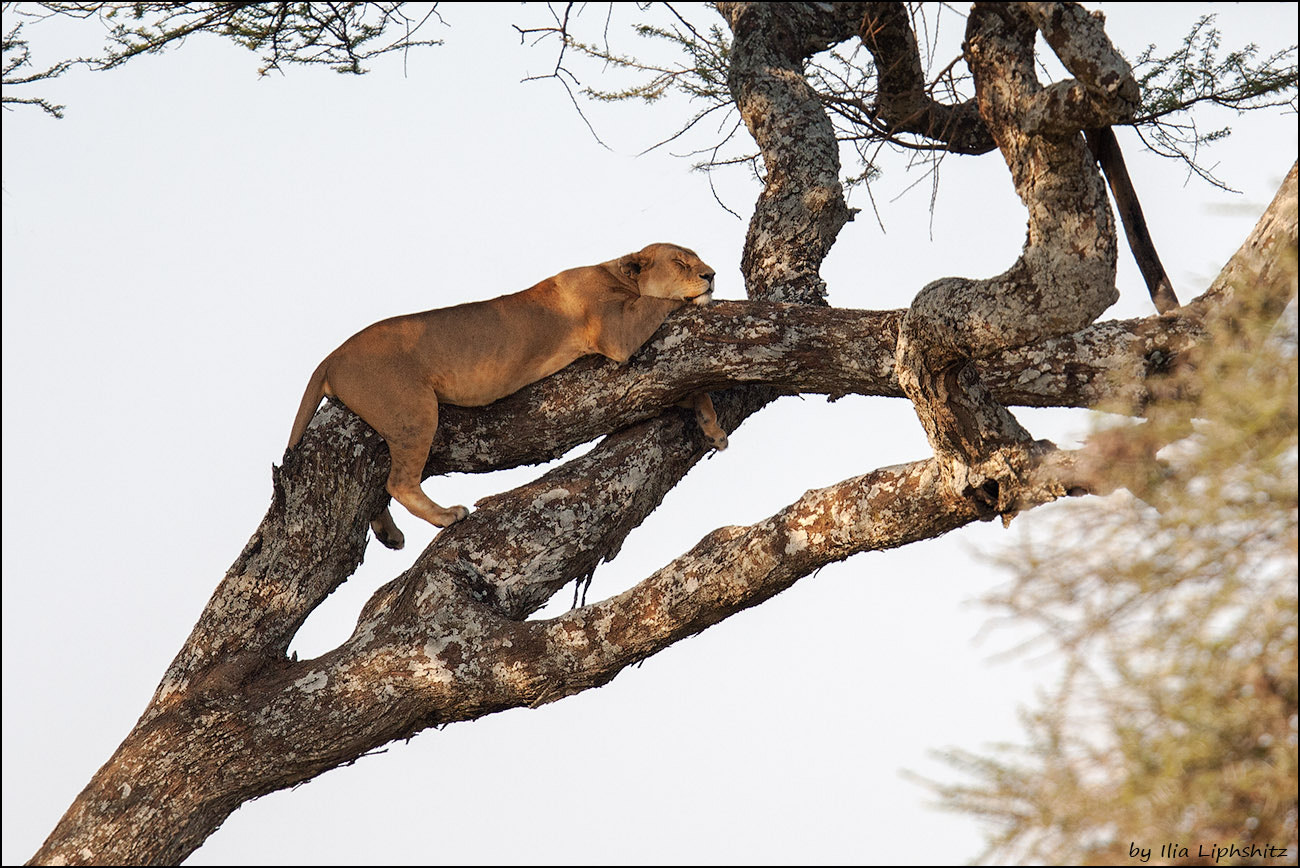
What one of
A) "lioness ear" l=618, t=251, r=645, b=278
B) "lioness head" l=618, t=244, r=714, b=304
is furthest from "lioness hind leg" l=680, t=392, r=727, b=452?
"lioness ear" l=618, t=251, r=645, b=278

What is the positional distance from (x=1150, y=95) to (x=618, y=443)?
3.43 m

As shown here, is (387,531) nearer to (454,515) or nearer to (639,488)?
(454,515)

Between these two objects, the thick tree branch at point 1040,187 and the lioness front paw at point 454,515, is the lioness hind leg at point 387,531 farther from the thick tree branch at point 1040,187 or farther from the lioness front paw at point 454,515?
the thick tree branch at point 1040,187

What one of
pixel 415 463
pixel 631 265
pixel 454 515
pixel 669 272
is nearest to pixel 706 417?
pixel 669 272

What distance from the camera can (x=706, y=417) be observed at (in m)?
5.82

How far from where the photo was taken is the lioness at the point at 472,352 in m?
5.55

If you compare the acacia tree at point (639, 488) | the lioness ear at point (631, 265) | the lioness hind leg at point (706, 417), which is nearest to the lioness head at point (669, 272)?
the lioness ear at point (631, 265)

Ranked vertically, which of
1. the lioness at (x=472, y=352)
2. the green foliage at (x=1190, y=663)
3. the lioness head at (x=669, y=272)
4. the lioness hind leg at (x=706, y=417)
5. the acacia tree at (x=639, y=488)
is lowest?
the green foliage at (x=1190, y=663)

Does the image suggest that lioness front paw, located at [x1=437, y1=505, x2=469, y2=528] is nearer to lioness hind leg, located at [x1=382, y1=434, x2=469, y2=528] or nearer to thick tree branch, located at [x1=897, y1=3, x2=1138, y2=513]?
lioness hind leg, located at [x1=382, y1=434, x2=469, y2=528]

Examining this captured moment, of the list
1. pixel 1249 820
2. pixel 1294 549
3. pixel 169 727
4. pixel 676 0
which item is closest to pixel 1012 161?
pixel 1294 549

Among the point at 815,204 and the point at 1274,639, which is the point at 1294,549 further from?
the point at 815,204

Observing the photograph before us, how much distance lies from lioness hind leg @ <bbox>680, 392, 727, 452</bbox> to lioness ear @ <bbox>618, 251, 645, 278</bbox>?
0.68 meters

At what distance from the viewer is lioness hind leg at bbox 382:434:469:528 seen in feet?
18.3

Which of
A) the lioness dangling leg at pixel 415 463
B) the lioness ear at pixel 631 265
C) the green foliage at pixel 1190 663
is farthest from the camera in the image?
the lioness ear at pixel 631 265
